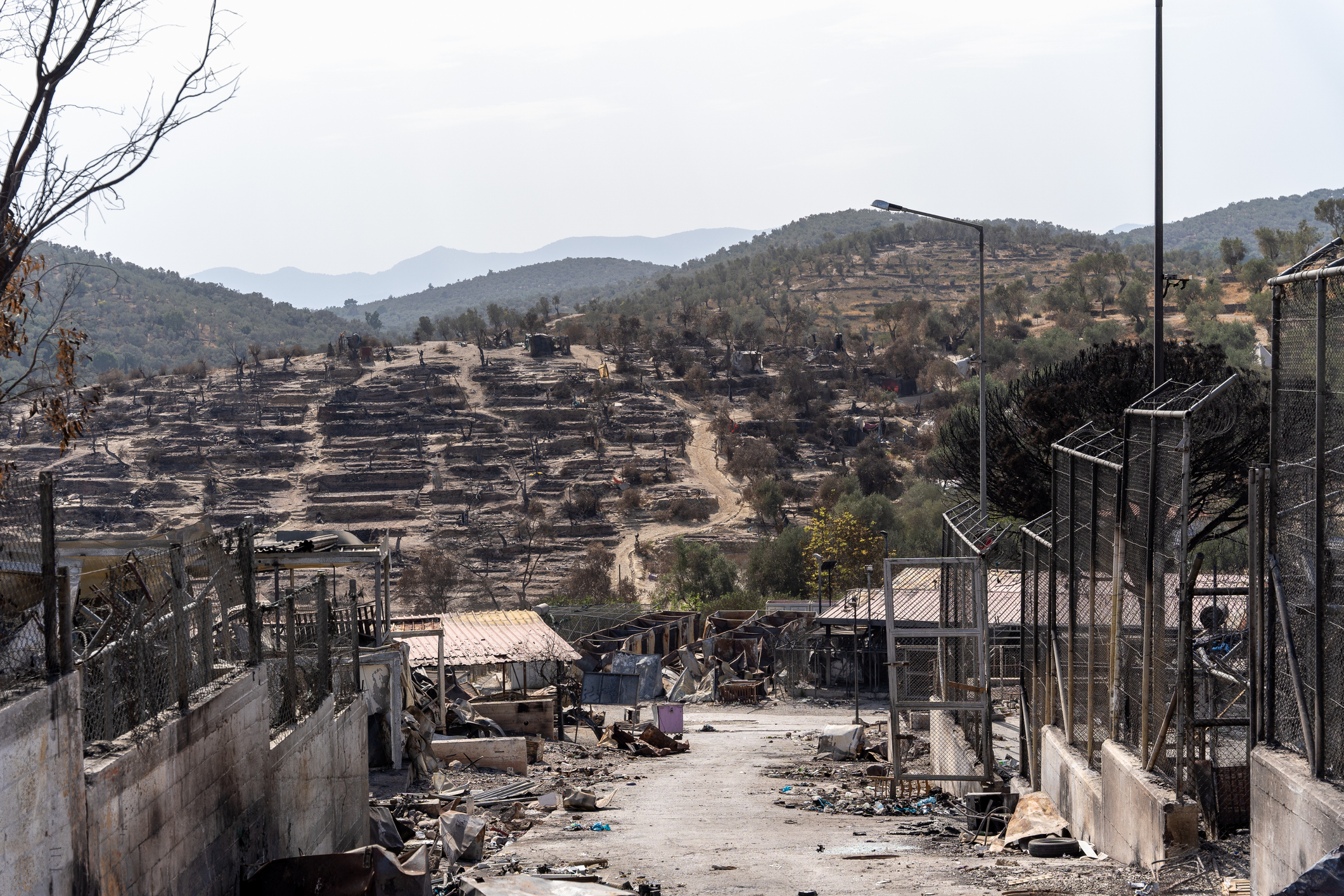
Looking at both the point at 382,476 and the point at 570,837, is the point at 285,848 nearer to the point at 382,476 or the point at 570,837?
the point at 570,837

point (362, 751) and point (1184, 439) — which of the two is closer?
point (1184, 439)

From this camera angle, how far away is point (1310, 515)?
6410 millimetres

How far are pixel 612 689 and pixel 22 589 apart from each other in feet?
88.0

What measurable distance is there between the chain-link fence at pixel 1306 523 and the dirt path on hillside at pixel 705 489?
1670 inches

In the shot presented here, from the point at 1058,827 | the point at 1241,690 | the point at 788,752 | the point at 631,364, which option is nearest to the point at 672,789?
the point at 788,752

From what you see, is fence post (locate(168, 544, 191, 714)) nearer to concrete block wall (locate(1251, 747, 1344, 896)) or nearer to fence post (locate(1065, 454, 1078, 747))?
concrete block wall (locate(1251, 747, 1344, 896))

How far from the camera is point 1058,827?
11.1 m

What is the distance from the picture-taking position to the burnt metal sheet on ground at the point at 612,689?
3147 cm

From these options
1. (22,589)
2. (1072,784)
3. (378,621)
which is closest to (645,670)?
(378,621)

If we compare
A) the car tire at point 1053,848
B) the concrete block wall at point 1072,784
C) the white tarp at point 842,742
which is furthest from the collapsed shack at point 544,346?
the car tire at point 1053,848

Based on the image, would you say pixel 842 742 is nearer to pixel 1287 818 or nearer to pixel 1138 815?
pixel 1138 815

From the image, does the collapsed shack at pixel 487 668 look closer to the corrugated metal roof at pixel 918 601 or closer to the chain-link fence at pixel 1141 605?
the corrugated metal roof at pixel 918 601

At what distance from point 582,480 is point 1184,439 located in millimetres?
52350

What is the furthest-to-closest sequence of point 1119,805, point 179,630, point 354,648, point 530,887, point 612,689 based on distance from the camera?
1. point 612,689
2. point 354,648
3. point 1119,805
4. point 530,887
5. point 179,630
